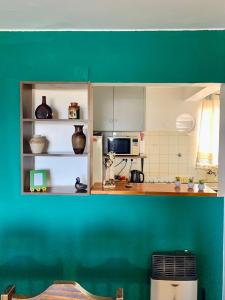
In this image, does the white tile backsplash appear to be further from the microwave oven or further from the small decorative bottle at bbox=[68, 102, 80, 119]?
the small decorative bottle at bbox=[68, 102, 80, 119]

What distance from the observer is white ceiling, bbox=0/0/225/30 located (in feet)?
6.61

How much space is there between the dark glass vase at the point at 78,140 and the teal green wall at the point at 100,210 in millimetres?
416

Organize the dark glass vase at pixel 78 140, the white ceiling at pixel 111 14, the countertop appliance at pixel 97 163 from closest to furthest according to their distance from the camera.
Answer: the white ceiling at pixel 111 14
the dark glass vase at pixel 78 140
the countertop appliance at pixel 97 163

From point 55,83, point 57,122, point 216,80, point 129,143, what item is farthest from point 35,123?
point 129,143

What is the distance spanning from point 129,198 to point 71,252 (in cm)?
68

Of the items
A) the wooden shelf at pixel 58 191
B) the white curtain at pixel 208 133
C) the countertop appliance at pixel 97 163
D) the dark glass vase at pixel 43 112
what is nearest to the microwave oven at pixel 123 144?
the white curtain at pixel 208 133

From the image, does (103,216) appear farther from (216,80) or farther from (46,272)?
(216,80)

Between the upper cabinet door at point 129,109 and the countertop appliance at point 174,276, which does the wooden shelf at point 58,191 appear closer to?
the countertop appliance at point 174,276

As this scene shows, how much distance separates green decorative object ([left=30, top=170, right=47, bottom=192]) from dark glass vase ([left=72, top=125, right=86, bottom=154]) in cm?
36

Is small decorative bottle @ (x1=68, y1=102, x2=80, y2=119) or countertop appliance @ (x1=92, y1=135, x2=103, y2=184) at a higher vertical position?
small decorative bottle @ (x1=68, y1=102, x2=80, y2=119)

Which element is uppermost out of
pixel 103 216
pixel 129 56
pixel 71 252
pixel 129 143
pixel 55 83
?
pixel 129 56

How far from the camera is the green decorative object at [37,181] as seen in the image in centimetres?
259

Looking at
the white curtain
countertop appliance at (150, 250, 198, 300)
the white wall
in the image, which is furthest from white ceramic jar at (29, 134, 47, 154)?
the white curtain

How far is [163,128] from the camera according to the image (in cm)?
487
